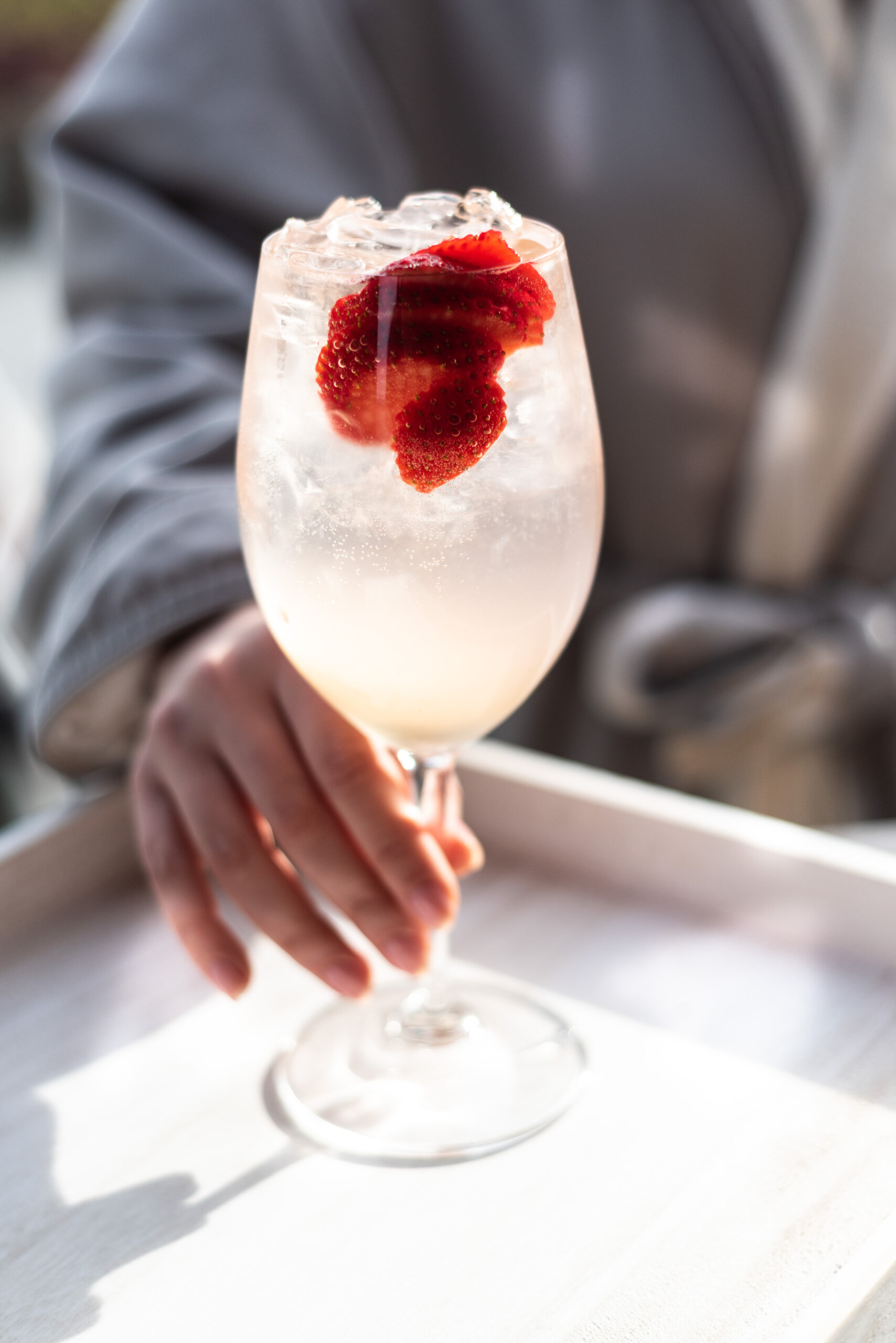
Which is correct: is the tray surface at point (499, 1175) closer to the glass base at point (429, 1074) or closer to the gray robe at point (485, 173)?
the glass base at point (429, 1074)

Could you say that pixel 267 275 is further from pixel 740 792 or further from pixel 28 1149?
pixel 740 792

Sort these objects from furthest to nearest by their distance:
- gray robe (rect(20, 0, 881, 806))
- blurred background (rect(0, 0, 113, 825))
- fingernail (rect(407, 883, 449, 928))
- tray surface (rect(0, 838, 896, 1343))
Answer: blurred background (rect(0, 0, 113, 825))
gray robe (rect(20, 0, 881, 806))
fingernail (rect(407, 883, 449, 928))
tray surface (rect(0, 838, 896, 1343))

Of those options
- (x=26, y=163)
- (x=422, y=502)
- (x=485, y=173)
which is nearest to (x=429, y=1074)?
(x=422, y=502)

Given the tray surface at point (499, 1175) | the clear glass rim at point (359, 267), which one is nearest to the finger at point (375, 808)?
the tray surface at point (499, 1175)

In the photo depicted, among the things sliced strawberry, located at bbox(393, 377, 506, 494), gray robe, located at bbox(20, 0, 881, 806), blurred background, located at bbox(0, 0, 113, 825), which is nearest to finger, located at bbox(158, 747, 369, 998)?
sliced strawberry, located at bbox(393, 377, 506, 494)

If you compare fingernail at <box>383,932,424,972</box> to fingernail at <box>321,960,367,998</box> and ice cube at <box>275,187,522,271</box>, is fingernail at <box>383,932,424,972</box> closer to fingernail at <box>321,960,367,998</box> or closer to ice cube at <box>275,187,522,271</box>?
fingernail at <box>321,960,367,998</box>

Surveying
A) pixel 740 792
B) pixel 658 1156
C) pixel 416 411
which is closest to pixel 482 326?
pixel 416 411
